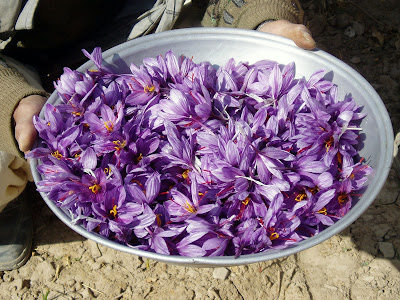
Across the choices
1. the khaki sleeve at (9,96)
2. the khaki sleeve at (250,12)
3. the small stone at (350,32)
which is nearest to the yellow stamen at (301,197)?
the khaki sleeve at (250,12)

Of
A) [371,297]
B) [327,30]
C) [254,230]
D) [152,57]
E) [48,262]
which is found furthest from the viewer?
[327,30]

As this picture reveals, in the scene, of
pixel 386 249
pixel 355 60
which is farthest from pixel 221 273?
pixel 355 60

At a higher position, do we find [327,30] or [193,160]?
[193,160]

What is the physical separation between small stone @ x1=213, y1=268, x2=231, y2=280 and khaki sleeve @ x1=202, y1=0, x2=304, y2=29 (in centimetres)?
75

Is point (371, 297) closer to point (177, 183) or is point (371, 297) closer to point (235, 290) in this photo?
point (235, 290)

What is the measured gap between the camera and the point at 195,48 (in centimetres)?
109

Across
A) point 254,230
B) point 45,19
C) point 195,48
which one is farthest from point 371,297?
point 45,19

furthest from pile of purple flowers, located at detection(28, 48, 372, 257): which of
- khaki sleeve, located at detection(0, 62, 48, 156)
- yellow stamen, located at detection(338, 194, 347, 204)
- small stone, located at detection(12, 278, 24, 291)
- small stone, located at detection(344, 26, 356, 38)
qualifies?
small stone, located at detection(344, 26, 356, 38)

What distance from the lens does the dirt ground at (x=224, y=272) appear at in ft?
4.24

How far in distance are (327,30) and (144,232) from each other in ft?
4.65

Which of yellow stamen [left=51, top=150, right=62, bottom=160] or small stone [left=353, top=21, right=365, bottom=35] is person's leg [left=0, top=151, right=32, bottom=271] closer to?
yellow stamen [left=51, top=150, right=62, bottom=160]

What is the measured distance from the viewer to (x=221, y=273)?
1.32 m

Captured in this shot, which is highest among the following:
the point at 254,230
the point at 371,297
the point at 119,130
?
the point at 119,130

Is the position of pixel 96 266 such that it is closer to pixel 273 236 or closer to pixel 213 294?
pixel 213 294
